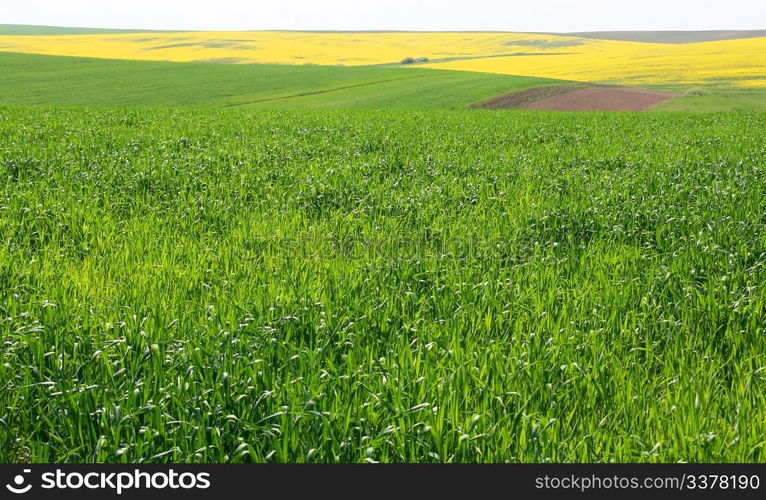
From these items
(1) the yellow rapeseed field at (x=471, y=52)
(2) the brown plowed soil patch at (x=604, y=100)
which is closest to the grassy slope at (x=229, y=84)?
(2) the brown plowed soil patch at (x=604, y=100)

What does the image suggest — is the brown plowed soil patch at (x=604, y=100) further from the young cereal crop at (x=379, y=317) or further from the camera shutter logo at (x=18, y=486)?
the camera shutter logo at (x=18, y=486)

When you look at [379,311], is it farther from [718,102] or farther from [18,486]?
[718,102]

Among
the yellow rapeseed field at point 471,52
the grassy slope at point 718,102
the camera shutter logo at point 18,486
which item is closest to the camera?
the camera shutter logo at point 18,486

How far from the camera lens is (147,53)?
10456 centimetres

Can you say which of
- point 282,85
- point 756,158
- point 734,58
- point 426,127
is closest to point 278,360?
point 756,158

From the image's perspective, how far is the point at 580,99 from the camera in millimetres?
48219

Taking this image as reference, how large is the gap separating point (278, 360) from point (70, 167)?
1040cm

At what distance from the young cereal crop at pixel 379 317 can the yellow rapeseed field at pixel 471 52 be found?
5345 centimetres

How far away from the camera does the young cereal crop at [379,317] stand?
12.3ft

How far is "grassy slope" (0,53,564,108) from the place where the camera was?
50031 millimetres

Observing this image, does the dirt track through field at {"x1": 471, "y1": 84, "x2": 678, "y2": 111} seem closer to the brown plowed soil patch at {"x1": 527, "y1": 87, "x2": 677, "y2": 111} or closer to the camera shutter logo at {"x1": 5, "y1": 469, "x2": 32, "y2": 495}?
the brown plowed soil patch at {"x1": 527, "y1": 87, "x2": 677, "y2": 111}

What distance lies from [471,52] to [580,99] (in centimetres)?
7234

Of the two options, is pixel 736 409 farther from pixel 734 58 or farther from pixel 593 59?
pixel 593 59

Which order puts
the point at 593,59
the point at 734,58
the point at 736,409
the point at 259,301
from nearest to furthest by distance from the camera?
the point at 736,409, the point at 259,301, the point at 734,58, the point at 593,59
